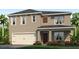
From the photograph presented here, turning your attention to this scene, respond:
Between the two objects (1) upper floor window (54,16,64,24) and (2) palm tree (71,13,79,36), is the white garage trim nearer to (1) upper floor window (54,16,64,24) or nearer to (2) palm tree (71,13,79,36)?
(1) upper floor window (54,16,64,24)

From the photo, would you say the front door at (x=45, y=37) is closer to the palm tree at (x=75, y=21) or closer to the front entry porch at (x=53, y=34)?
the front entry porch at (x=53, y=34)

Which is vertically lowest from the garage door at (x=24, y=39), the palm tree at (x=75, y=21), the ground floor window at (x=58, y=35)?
the garage door at (x=24, y=39)

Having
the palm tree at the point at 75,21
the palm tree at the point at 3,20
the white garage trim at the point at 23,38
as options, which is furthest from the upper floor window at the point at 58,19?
the palm tree at the point at 3,20

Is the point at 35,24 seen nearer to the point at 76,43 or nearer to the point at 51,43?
the point at 51,43

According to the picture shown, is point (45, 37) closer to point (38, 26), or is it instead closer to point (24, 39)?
point (38, 26)

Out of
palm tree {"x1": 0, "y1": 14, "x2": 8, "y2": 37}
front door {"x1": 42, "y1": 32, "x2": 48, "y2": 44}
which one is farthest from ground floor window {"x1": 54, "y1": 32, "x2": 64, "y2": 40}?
palm tree {"x1": 0, "y1": 14, "x2": 8, "y2": 37}

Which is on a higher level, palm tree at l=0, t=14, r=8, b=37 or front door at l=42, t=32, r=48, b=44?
palm tree at l=0, t=14, r=8, b=37
